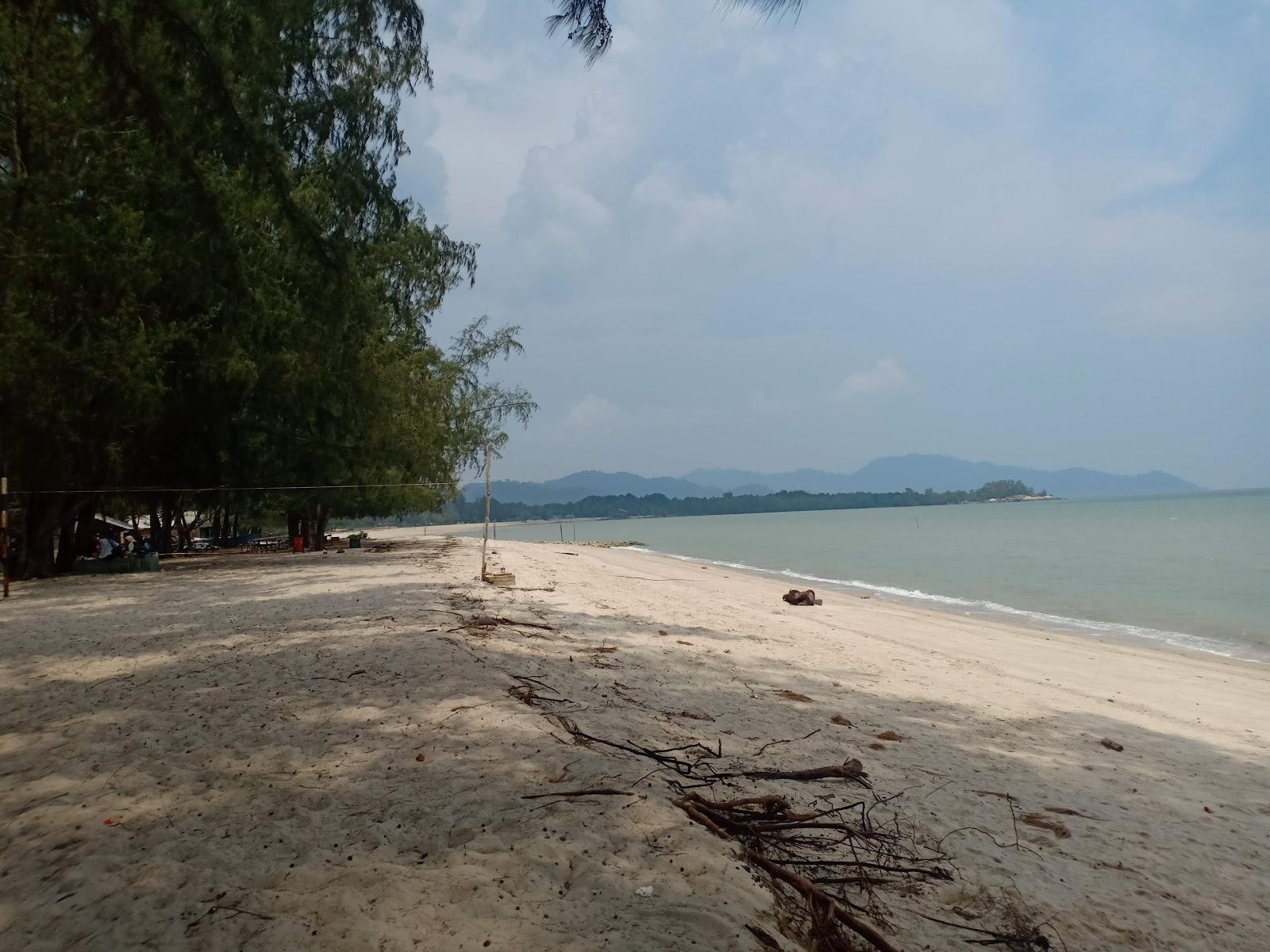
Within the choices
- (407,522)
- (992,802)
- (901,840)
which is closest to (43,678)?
(901,840)

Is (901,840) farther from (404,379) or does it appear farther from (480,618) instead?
(404,379)

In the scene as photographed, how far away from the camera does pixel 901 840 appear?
319 cm

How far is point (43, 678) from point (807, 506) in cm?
17983

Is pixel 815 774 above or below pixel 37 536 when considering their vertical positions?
below

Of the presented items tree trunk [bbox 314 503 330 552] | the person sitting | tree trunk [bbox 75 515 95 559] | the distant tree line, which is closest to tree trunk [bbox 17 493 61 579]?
the person sitting

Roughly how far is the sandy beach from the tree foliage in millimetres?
3195

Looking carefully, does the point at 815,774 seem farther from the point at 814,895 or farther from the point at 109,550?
the point at 109,550

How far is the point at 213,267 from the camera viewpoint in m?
6.47

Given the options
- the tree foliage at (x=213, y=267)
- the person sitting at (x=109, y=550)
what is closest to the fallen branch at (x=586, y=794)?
the tree foliage at (x=213, y=267)

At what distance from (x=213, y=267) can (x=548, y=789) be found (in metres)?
Result: 5.39

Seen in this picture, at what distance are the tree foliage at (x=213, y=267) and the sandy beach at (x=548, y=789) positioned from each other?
10.5 feet

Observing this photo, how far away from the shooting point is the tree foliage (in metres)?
5.16

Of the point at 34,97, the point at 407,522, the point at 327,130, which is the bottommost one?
the point at 407,522

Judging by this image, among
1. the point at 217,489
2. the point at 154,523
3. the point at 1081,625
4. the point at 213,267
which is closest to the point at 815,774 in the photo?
the point at 213,267
